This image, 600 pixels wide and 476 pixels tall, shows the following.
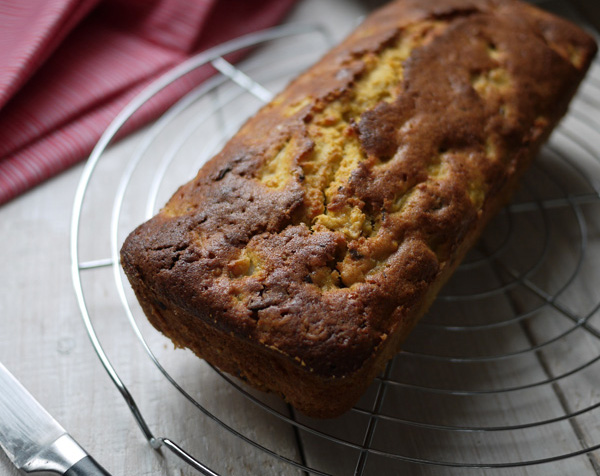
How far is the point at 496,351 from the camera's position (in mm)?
1703

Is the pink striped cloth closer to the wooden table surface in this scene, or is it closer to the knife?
the wooden table surface

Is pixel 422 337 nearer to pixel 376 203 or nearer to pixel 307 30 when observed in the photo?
pixel 376 203

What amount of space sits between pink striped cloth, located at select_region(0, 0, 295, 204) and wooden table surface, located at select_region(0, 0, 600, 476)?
0.44 ft

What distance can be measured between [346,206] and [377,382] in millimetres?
509

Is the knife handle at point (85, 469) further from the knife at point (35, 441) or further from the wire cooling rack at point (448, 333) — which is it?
the wire cooling rack at point (448, 333)

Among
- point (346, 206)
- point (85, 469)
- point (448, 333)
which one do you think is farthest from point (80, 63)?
point (448, 333)

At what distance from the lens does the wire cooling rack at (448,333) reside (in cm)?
148

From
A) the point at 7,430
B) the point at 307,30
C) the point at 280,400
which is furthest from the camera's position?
the point at 307,30

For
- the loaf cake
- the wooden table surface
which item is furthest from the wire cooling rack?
the loaf cake

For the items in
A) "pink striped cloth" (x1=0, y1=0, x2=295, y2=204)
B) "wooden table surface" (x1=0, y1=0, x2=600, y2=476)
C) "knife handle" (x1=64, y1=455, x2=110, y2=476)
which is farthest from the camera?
"pink striped cloth" (x1=0, y1=0, x2=295, y2=204)

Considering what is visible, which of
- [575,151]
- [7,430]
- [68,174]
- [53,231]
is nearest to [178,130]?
[68,174]

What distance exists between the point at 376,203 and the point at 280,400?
1.93ft

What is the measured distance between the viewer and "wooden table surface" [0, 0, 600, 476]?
4.86 ft

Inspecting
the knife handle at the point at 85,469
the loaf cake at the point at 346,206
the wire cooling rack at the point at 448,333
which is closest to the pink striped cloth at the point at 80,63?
the wire cooling rack at the point at 448,333
